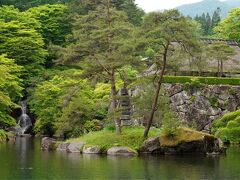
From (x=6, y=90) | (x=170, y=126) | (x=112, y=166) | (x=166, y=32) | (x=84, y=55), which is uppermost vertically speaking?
(x=166, y=32)

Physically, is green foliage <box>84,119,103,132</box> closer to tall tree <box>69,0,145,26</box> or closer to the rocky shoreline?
the rocky shoreline

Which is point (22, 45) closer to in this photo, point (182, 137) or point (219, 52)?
point (219, 52)

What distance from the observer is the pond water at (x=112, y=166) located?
59.1 feet

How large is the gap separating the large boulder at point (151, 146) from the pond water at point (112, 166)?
5.81 ft

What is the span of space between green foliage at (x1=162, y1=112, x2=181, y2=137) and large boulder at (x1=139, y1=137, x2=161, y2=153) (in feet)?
1.97

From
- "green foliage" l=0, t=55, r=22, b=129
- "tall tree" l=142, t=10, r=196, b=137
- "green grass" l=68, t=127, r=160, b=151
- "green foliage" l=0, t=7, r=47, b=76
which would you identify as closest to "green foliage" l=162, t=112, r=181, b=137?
"tall tree" l=142, t=10, r=196, b=137

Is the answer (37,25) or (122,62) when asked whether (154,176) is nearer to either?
(122,62)

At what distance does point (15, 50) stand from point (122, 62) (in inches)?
867

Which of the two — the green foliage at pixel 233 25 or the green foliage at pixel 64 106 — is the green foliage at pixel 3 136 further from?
the green foliage at pixel 233 25

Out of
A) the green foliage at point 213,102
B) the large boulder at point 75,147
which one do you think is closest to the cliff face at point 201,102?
the green foliage at point 213,102

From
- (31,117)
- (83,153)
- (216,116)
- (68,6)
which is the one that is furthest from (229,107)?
(68,6)

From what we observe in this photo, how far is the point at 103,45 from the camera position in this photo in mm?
28797

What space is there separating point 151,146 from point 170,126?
154 cm

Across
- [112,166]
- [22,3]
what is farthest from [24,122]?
[112,166]
